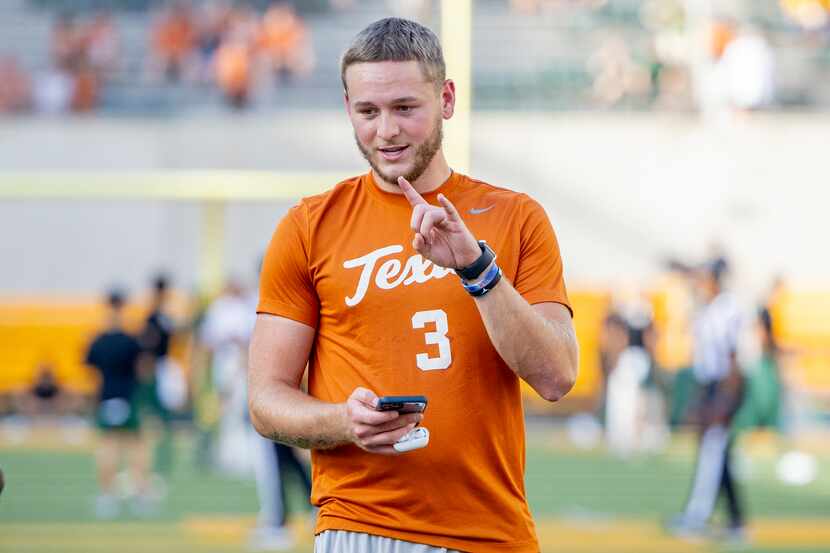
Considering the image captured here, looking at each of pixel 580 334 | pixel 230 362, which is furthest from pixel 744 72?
pixel 230 362

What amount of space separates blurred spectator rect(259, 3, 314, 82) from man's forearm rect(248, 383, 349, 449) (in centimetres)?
1968

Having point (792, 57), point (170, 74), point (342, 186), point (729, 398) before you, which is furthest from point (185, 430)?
point (342, 186)

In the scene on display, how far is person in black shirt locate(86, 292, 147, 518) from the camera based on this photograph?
1227cm

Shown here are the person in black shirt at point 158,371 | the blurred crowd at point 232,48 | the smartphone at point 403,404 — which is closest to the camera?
the smartphone at point 403,404

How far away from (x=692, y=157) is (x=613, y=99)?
5.02 ft

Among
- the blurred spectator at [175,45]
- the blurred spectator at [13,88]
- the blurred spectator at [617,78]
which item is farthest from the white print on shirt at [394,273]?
the blurred spectator at [13,88]

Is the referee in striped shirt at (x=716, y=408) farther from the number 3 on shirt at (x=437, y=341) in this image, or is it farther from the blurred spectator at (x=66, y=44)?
the blurred spectator at (x=66, y=44)

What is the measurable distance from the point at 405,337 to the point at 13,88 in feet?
68.3

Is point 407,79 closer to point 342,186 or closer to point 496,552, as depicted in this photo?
point 342,186

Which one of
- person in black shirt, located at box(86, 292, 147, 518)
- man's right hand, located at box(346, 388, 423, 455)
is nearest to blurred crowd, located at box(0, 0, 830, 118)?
person in black shirt, located at box(86, 292, 147, 518)

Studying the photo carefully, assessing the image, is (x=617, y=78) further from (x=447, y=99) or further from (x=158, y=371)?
(x=447, y=99)

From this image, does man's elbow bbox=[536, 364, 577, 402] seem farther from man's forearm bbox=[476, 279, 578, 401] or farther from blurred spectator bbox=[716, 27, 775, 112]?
blurred spectator bbox=[716, 27, 775, 112]

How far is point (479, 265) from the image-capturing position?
3096 mm

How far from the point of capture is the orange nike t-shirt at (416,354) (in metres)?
3.30
